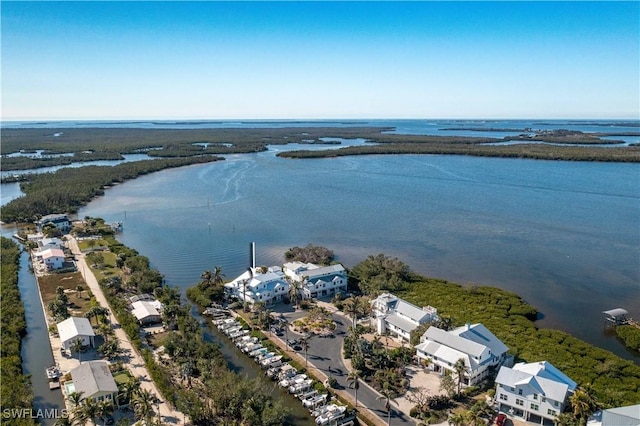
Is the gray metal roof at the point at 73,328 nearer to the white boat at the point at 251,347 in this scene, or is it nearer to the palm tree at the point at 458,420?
the white boat at the point at 251,347

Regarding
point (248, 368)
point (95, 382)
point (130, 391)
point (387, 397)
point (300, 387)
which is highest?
point (95, 382)

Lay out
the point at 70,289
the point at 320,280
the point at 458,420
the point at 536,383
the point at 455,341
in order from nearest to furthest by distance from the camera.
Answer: the point at 458,420 → the point at 536,383 → the point at 455,341 → the point at 320,280 → the point at 70,289

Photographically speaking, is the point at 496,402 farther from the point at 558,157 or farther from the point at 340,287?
the point at 558,157

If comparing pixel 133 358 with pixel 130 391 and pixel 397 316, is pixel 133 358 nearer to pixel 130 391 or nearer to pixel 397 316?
pixel 130 391

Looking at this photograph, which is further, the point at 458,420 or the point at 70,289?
the point at 70,289

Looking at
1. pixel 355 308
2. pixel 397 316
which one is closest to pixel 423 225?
pixel 397 316

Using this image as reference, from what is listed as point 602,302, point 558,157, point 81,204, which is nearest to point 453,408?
point 602,302

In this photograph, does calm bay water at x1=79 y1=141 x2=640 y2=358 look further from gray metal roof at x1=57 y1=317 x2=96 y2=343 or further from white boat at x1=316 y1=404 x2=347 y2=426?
white boat at x1=316 y1=404 x2=347 y2=426
